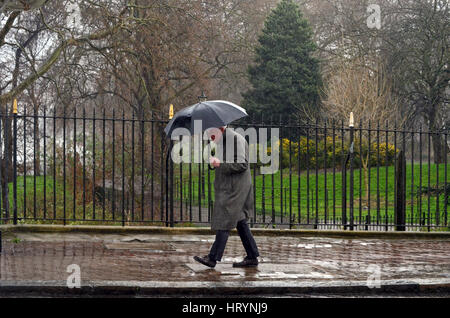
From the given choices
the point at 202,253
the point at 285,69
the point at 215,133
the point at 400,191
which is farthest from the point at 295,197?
the point at 215,133

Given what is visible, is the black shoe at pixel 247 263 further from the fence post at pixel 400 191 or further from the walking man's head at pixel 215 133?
the fence post at pixel 400 191

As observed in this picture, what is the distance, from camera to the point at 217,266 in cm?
765

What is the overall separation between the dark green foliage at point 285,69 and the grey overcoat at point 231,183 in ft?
81.9

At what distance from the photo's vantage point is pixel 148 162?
62.6 ft

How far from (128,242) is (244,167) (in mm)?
3378

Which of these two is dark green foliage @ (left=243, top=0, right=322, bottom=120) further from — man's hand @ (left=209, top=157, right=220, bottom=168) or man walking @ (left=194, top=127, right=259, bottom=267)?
man's hand @ (left=209, top=157, right=220, bottom=168)

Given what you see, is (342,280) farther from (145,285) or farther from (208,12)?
(208,12)

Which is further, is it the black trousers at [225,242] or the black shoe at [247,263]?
the black shoe at [247,263]

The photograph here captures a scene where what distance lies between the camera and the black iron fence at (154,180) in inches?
412

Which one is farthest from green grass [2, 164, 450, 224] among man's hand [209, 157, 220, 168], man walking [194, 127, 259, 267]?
man's hand [209, 157, 220, 168]

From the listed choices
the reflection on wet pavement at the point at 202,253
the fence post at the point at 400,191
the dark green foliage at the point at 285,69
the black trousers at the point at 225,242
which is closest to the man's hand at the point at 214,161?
the black trousers at the point at 225,242

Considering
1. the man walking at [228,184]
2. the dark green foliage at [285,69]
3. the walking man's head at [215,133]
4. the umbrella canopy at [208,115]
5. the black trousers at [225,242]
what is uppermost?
the dark green foliage at [285,69]

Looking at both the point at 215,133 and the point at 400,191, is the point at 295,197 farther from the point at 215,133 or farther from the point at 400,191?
the point at 215,133

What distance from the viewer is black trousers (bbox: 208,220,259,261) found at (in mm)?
7234
